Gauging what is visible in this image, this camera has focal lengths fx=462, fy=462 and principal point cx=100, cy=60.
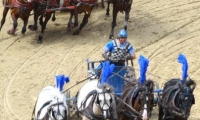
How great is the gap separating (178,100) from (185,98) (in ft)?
0.63

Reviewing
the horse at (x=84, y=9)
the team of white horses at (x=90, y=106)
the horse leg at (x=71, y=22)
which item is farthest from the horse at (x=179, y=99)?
the horse leg at (x=71, y=22)

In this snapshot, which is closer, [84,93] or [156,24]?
[84,93]

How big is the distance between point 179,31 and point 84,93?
6470 mm

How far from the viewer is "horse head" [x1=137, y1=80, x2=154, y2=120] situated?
692 centimetres

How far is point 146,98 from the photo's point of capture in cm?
695

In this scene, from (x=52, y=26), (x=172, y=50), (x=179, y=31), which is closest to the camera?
(x=172, y=50)

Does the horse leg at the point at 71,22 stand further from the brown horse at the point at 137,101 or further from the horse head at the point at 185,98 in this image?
the horse head at the point at 185,98

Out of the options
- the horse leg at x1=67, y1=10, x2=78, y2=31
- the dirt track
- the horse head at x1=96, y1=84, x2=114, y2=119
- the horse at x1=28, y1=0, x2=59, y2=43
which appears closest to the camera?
the horse head at x1=96, y1=84, x2=114, y2=119

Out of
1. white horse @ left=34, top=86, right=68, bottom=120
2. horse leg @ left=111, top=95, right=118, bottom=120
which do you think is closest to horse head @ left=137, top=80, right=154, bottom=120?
horse leg @ left=111, top=95, right=118, bottom=120

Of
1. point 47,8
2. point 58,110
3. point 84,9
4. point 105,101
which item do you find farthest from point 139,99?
point 84,9

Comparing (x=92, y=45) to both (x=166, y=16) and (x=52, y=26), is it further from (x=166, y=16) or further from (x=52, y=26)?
(x=166, y=16)

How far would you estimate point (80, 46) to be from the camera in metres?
12.7

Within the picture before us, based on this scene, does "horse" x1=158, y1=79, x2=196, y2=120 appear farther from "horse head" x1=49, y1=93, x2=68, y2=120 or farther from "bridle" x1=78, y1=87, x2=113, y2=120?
"horse head" x1=49, y1=93, x2=68, y2=120

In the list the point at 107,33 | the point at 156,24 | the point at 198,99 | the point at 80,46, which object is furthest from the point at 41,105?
the point at 156,24
